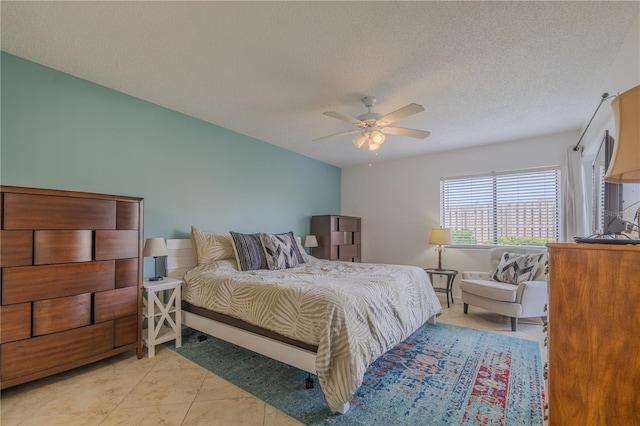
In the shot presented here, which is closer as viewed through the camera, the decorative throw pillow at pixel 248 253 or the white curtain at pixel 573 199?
the decorative throw pillow at pixel 248 253

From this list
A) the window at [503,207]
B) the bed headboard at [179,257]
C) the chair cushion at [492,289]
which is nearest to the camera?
the bed headboard at [179,257]

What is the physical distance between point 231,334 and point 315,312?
1.02 m

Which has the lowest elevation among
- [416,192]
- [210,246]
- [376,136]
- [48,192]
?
[210,246]

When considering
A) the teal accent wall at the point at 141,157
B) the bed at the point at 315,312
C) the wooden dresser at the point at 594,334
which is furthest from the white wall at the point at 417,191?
the wooden dresser at the point at 594,334

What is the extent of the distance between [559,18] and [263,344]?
10.1 ft

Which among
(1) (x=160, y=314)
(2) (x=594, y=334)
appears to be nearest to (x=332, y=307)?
(2) (x=594, y=334)

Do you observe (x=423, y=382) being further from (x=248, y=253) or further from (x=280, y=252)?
(x=248, y=253)

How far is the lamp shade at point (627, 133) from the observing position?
3.27 feet

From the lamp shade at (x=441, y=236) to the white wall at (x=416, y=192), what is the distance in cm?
46

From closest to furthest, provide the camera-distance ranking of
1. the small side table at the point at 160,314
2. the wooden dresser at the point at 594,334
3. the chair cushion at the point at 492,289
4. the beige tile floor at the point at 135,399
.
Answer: the wooden dresser at the point at 594,334, the beige tile floor at the point at 135,399, the small side table at the point at 160,314, the chair cushion at the point at 492,289

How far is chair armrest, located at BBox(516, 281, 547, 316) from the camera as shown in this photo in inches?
128

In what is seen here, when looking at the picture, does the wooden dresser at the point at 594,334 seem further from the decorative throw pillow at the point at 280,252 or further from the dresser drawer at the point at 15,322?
the dresser drawer at the point at 15,322

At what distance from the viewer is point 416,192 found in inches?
206

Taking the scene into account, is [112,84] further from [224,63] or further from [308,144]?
[308,144]
